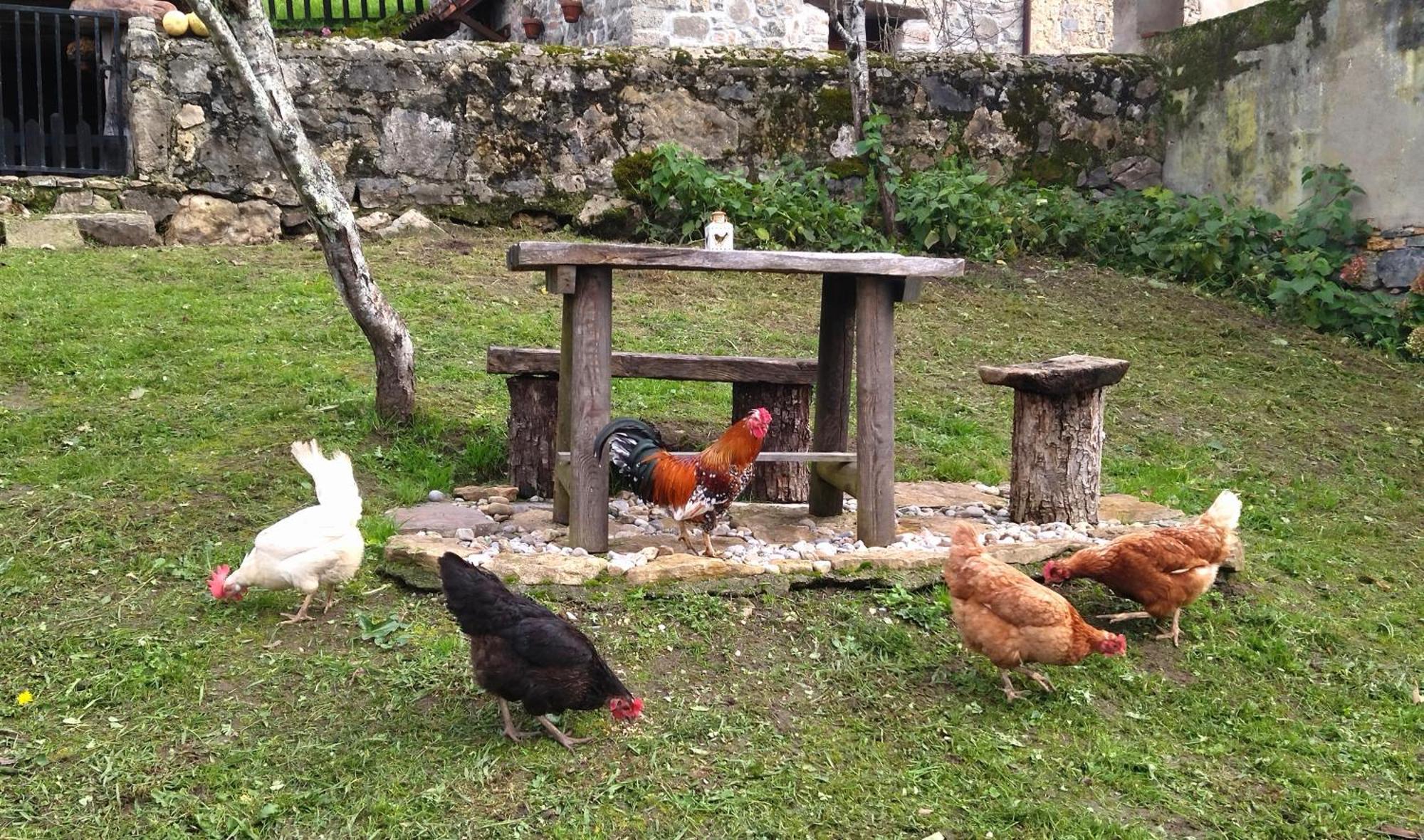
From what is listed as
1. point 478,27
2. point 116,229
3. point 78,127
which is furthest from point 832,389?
point 478,27

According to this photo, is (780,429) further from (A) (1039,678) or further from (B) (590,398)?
(A) (1039,678)

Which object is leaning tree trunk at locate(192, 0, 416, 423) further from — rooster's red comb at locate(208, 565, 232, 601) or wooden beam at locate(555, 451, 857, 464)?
rooster's red comb at locate(208, 565, 232, 601)

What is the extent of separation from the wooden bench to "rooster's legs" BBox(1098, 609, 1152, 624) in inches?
72.6

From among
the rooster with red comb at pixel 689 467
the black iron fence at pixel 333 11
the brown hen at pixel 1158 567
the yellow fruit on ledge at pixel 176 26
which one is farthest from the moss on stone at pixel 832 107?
the black iron fence at pixel 333 11

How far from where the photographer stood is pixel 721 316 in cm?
930

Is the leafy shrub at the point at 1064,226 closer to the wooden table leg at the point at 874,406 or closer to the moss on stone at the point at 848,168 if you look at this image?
the moss on stone at the point at 848,168

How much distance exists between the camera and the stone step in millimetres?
9531

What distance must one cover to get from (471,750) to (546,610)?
481 millimetres

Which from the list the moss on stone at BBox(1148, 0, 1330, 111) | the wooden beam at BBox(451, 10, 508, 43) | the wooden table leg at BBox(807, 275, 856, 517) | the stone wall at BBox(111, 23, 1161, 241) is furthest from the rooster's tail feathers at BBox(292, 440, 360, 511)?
the wooden beam at BBox(451, 10, 508, 43)

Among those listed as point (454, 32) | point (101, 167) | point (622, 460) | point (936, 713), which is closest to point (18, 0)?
point (101, 167)

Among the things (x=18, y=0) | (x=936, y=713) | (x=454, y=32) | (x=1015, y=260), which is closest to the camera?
(x=936, y=713)

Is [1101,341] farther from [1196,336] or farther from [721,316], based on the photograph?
[721,316]

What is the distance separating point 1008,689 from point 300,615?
8.54 ft

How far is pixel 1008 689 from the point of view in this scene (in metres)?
4.33
